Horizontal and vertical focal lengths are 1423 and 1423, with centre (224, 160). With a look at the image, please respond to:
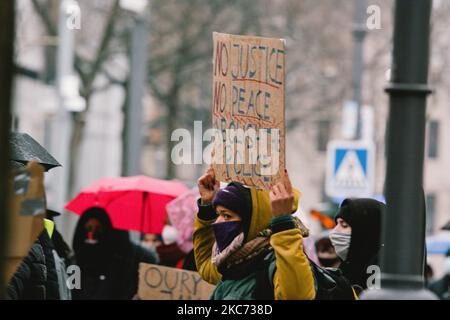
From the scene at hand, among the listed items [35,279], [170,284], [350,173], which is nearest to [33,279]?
[35,279]

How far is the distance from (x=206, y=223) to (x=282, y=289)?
1.19m

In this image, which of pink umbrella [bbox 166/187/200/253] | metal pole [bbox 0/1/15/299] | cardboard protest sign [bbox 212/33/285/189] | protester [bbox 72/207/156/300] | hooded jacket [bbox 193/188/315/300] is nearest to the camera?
metal pole [bbox 0/1/15/299]

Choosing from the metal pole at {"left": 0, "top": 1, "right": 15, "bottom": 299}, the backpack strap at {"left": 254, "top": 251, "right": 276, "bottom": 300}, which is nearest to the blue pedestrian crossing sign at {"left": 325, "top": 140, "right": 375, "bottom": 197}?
the backpack strap at {"left": 254, "top": 251, "right": 276, "bottom": 300}

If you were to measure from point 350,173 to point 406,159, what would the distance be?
13927 millimetres

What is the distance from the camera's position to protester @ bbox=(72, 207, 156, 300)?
9312mm

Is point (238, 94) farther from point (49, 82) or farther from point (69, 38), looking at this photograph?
point (49, 82)

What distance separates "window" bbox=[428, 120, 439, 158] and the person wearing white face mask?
2125 inches

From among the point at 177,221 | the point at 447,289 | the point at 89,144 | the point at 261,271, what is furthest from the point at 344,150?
the point at 89,144

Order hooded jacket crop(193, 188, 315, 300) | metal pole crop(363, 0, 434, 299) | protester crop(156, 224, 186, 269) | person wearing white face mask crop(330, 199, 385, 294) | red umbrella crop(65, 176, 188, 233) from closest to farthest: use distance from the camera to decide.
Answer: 1. metal pole crop(363, 0, 434, 299)
2. hooded jacket crop(193, 188, 315, 300)
3. person wearing white face mask crop(330, 199, 385, 294)
4. protester crop(156, 224, 186, 269)
5. red umbrella crop(65, 176, 188, 233)

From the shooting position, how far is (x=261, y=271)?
561 cm

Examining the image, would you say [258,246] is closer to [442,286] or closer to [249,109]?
[249,109]

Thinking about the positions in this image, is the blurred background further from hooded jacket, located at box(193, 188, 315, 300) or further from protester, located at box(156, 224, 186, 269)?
hooded jacket, located at box(193, 188, 315, 300)

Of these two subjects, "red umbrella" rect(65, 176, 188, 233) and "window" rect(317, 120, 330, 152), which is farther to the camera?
"window" rect(317, 120, 330, 152)

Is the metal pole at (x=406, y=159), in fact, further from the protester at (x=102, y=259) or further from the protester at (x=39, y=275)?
the protester at (x=102, y=259)
